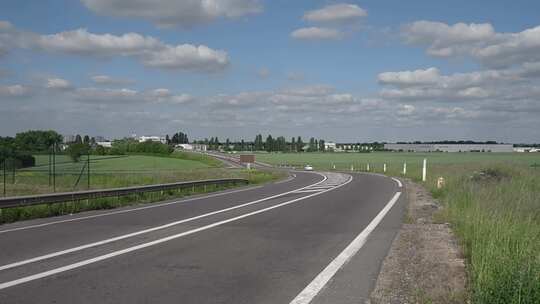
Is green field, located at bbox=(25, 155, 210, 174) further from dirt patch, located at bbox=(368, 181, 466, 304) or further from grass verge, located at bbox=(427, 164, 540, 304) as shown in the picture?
dirt patch, located at bbox=(368, 181, 466, 304)

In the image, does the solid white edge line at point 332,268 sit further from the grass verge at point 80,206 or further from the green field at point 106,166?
the green field at point 106,166

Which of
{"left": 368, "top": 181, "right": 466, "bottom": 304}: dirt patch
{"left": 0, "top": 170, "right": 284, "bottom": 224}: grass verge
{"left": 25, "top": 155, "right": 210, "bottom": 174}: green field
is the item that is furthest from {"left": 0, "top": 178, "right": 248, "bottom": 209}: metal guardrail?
{"left": 25, "top": 155, "right": 210, "bottom": 174}: green field

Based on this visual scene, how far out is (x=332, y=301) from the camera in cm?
649

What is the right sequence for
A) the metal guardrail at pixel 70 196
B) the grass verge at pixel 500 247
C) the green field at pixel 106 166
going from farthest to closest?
1. the green field at pixel 106 166
2. the metal guardrail at pixel 70 196
3. the grass verge at pixel 500 247

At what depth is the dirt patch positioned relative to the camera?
6594 millimetres

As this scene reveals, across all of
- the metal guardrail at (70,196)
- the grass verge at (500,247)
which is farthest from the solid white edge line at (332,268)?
the metal guardrail at (70,196)

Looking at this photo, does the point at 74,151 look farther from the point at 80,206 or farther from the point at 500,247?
the point at 500,247

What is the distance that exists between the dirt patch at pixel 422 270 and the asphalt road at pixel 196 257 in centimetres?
25

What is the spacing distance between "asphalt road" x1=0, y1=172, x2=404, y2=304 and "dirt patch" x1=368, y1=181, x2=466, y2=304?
0.25 metres

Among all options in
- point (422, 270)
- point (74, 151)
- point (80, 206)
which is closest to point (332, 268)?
point (422, 270)

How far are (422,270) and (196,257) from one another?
3.64 metres

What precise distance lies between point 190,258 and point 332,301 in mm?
3264

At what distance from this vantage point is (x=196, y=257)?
9.12 metres

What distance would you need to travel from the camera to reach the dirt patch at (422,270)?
6.59 metres
